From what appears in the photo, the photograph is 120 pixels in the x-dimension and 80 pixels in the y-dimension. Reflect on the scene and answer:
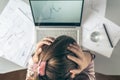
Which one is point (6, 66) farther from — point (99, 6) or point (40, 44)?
point (99, 6)

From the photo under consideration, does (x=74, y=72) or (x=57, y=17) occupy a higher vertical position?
(x=57, y=17)

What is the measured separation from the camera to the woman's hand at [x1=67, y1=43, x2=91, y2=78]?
2.63ft

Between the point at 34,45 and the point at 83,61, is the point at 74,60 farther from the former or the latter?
the point at 34,45

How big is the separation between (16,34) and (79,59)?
1.09 feet

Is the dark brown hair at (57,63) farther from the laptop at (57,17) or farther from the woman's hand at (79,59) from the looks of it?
the laptop at (57,17)

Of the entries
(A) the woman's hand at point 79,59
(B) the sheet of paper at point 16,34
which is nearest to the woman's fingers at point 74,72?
(A) the woman's hand at point 79,59

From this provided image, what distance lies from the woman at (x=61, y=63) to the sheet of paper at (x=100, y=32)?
0.40 ft

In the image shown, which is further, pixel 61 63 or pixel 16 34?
pixel 16 34

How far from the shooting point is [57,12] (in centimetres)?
94

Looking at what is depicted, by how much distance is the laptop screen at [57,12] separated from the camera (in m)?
0.92

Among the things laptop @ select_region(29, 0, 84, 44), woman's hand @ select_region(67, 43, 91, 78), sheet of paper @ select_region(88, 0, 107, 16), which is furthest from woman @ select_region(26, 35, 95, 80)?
sheet of paper @ select_region(88, 0, 107, 16)

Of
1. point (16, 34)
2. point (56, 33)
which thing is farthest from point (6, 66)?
point (56, 33)

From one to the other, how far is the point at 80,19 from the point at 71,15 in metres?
0.04

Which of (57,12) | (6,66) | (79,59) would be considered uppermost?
(57,12)
